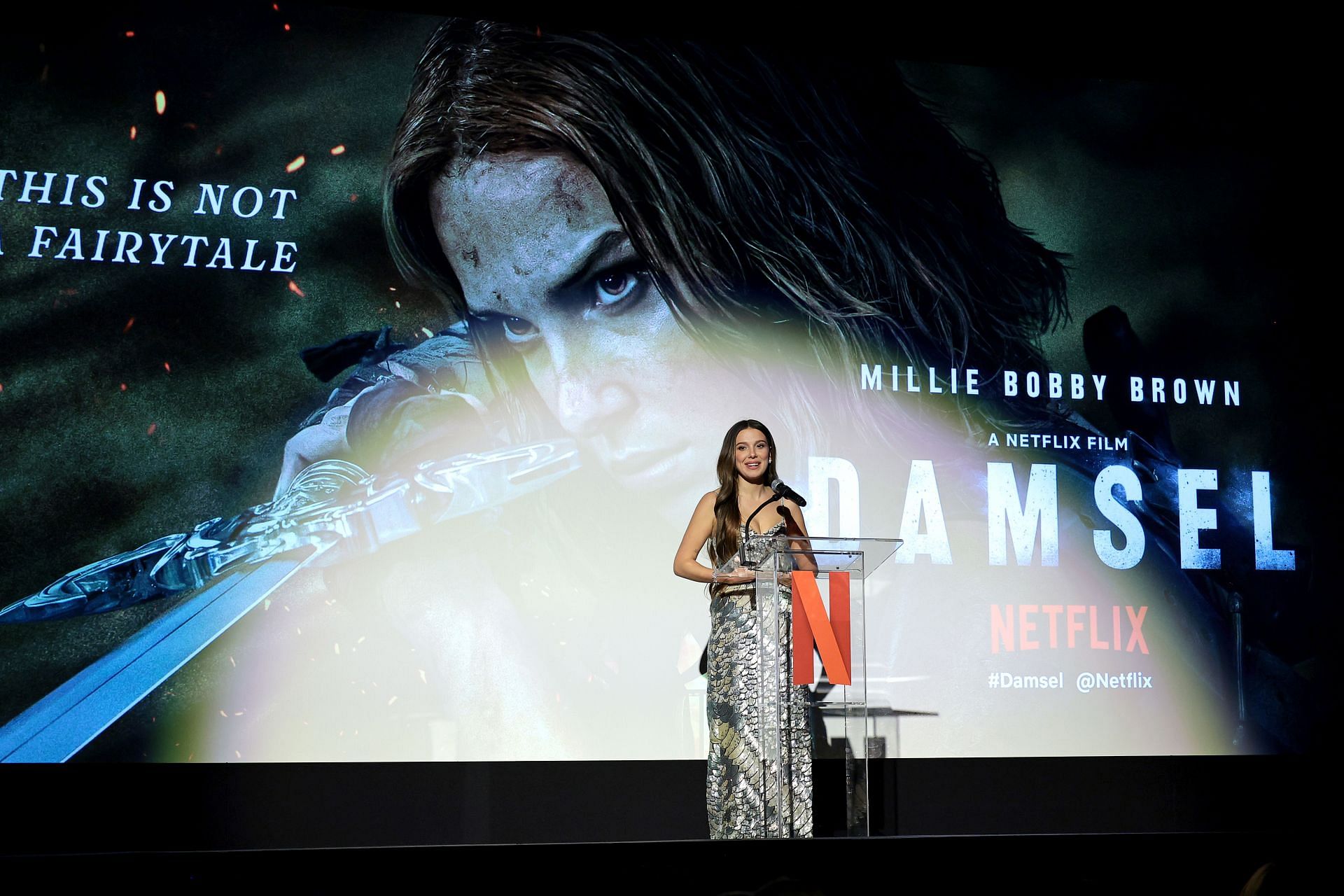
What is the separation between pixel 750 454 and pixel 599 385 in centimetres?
142

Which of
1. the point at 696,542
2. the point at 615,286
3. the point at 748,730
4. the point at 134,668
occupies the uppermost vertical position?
the point at 615,286

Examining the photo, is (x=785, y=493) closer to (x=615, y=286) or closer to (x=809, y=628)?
(x=809, y=628)

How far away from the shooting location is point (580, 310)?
4.65m

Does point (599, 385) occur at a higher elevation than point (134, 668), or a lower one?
higher

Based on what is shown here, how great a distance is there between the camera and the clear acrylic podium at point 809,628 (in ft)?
8.98

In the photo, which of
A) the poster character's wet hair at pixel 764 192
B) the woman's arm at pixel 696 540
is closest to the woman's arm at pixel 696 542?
the woman's arm at pixel 696 540

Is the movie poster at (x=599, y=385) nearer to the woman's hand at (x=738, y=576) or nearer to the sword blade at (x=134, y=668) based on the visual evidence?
the sword blade at (x=134, y=668)

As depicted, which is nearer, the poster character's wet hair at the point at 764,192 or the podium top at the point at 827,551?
the podium top at the point at 827,551

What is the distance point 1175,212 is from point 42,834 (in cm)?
546

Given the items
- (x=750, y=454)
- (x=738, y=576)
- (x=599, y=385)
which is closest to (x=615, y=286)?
(x=599, y=385)

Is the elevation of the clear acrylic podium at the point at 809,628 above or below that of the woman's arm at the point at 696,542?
below

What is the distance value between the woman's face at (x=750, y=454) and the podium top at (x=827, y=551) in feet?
1.88

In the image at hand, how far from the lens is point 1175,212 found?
5.31 meters

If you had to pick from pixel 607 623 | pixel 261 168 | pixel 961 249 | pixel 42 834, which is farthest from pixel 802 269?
pixel 42 834
